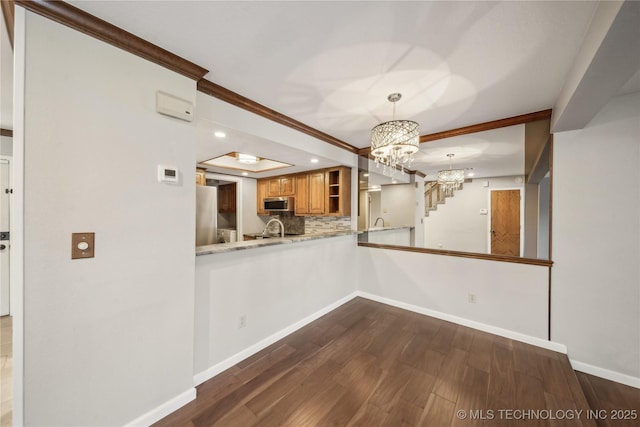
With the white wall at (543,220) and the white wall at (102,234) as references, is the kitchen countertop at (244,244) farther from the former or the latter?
the white wall at (543,220)

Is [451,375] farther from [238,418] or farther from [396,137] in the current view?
[396,137]

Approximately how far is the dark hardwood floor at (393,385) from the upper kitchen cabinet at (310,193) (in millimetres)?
2182

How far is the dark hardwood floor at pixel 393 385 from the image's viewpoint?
1.61 metres

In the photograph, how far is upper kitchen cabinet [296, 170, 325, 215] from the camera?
4.19 metres

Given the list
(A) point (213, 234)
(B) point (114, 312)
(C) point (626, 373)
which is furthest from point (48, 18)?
(C) point (626, 373)

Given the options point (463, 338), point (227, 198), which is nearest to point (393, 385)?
point (463, 338)

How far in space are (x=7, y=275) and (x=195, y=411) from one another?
3.37 m

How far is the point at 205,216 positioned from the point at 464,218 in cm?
491

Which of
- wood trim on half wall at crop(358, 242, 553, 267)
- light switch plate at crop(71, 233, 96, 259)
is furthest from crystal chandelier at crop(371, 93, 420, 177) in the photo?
light switch plate at crop(71, 233, 96, 259)

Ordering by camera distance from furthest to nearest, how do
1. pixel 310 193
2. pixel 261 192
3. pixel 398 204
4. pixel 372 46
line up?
1. pixel 261 192
2. pixel 398 204
3. pixel 310 193
4. pixel 372 46

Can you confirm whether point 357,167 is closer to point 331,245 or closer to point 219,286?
point 331,245

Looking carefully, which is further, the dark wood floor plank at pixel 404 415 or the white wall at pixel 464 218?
the white wall at pixel 464 218

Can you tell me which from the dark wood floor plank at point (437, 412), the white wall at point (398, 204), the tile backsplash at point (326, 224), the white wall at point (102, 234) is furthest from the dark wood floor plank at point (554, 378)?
the white wall at point (398, 204)

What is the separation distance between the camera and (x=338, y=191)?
4.05 metres
